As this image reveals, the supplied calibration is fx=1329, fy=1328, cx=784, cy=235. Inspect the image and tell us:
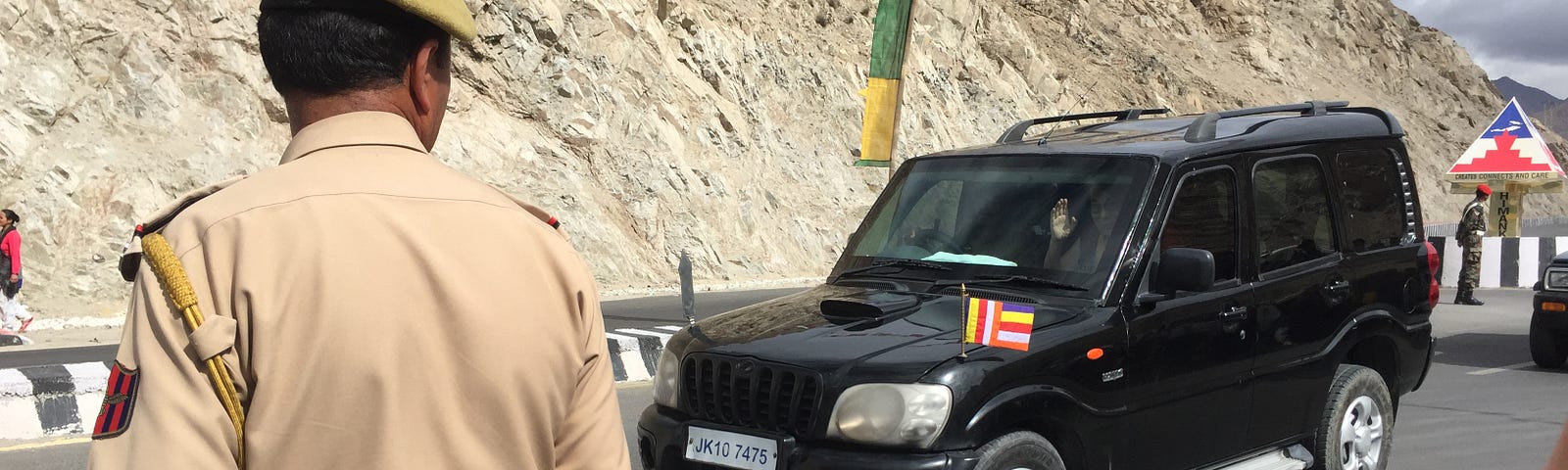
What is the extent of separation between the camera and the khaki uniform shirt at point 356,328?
61.1 inches

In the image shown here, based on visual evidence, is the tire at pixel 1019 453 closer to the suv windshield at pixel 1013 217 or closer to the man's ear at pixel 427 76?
the suv windshield at pixel 1013 217

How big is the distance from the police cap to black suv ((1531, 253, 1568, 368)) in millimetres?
11803

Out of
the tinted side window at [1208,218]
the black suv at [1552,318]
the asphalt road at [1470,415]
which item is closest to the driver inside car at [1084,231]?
the tinted side window at [1208,218]

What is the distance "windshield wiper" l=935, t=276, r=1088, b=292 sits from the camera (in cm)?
537

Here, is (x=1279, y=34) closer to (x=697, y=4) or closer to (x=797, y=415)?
(x=697, y=4)

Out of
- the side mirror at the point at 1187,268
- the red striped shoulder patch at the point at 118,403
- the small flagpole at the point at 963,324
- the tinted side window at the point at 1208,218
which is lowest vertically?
the small flagpole at the point at 963,324

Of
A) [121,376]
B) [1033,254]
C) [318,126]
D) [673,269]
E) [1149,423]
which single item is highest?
[318,126]

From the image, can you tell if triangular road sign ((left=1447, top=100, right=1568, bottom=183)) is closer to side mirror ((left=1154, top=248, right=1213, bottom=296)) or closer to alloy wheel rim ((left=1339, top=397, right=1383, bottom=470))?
alloy wheel rim ((left=1339, top=397, right=1383, bottom=470))

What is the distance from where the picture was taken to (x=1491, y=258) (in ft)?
71.4

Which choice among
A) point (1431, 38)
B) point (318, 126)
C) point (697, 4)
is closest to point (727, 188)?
point (697, 4)

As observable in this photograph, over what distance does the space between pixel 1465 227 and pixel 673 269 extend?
13.0m

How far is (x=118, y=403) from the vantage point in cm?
157

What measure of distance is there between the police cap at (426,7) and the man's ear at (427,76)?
0.05m

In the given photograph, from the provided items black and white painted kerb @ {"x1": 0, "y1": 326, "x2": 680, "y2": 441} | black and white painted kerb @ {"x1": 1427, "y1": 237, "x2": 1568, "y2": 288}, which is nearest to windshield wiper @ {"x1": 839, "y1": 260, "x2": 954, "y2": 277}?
black and white painted kerb @ {"x1": 0, "y1": 326, "x2": 680, "y2": 441}
